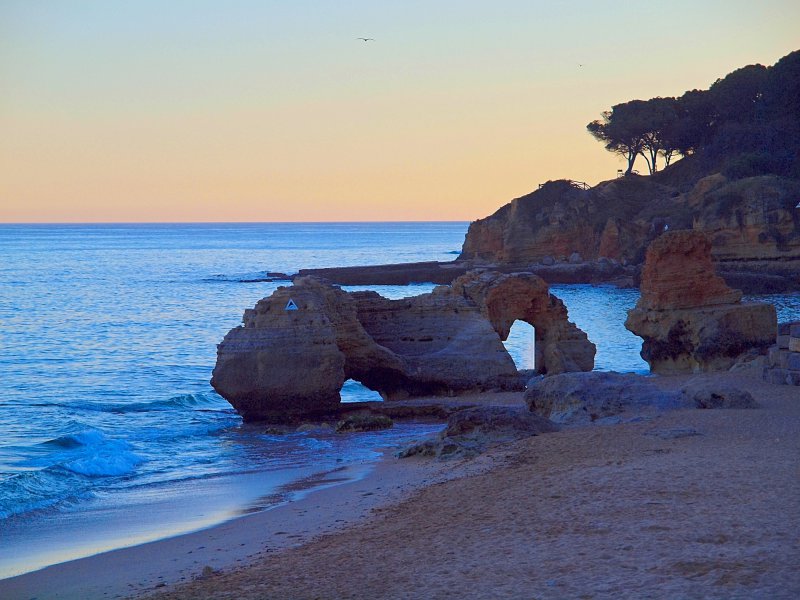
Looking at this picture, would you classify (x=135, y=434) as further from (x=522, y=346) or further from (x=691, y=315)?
(x=522, y=346)

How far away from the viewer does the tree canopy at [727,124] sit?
248ft

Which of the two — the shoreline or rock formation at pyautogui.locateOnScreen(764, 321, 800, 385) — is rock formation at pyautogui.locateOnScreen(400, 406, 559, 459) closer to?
the shoreline

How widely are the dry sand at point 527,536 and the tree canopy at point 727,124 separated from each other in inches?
2581

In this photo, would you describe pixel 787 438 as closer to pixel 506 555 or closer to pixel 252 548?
pixel 506 555

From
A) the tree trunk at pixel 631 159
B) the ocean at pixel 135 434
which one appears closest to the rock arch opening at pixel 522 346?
the ocean at pixel 135 434

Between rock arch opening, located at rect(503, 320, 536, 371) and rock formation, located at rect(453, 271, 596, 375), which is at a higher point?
rock formation, located at rect(453, 271, 596, 375)

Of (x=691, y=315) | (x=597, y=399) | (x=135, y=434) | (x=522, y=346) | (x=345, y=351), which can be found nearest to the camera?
(x=597, y=399)

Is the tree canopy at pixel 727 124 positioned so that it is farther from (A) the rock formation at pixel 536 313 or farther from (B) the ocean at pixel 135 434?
(A) the rock formation at pixel 536 313

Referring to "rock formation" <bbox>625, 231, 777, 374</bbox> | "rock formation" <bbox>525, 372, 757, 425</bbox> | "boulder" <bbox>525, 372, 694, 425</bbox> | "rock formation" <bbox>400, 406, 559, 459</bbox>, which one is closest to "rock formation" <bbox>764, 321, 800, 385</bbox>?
"rock formation" <bbox>525, 372, 757, 425</bbox>

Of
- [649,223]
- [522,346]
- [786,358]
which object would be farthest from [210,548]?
[649,223]

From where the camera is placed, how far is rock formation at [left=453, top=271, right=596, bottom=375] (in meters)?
24.9

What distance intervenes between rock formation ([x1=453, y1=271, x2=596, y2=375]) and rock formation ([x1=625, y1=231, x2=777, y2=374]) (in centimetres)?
210

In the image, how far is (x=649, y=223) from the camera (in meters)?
72.9

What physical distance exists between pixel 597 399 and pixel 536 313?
9.39m
